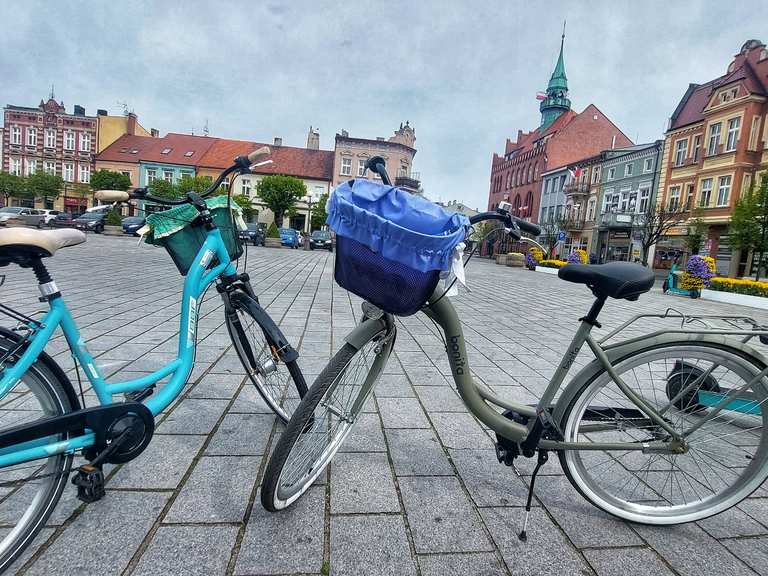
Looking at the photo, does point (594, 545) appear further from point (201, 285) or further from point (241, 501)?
point (201, 285)

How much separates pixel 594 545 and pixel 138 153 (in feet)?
190

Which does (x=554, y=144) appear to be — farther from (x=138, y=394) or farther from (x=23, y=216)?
(x=138, y=394)

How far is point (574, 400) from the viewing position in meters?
1.86

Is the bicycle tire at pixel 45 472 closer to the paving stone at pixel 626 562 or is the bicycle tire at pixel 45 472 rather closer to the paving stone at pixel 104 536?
the paving stone at pixel 104 536

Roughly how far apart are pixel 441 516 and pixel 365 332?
35.5 inches

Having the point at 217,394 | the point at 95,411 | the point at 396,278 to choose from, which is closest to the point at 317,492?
the point at 95,411

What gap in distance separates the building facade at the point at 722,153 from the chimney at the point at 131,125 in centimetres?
5529

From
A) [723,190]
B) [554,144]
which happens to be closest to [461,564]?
[723,190]

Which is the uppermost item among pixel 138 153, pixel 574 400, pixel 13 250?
pixel 138 153

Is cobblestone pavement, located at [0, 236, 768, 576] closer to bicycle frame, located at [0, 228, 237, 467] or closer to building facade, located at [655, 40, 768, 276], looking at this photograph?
bicycle frame, located at [0, 228, 237, 467]

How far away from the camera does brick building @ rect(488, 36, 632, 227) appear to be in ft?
157

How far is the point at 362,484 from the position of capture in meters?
2.10

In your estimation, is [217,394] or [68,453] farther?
[217,394]

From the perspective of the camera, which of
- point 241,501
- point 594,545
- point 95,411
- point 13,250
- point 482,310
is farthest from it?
point 482,310
